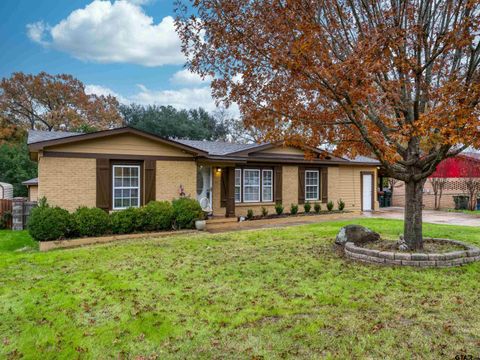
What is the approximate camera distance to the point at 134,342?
12.7ft

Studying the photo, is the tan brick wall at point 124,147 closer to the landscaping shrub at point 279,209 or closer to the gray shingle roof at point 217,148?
the gray shingle roof at point 217,148

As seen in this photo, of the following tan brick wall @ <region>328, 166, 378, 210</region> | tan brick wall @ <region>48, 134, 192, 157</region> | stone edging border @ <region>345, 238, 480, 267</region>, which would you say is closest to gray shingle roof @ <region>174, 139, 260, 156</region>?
tan brick wall @ <region>48, 134, 192, 157</region>

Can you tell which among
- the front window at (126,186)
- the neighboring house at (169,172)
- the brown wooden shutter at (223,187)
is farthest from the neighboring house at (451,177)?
the front window at (126,186)

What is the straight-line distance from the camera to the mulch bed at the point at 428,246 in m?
7.48

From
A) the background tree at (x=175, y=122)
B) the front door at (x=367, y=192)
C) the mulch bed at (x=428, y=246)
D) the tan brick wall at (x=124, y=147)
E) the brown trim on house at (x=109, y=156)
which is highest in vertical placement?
the background tree at (x=175, y=122)

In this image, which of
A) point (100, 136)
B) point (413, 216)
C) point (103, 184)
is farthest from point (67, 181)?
point (413, 216)

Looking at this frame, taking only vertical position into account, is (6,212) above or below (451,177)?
below

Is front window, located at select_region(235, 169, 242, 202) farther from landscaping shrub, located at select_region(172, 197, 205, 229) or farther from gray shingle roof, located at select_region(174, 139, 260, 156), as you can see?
landscaping shrub, located at select_region(172, 197, 205, 229)

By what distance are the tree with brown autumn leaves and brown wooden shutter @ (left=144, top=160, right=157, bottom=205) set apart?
21.7 m

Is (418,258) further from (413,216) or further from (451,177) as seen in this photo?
(451,177)

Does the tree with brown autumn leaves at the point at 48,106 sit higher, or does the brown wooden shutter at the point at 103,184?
the tree with brown autumn leaves at the point at 48,106

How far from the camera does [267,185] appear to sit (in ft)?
52.8

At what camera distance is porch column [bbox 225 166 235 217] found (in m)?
14.5

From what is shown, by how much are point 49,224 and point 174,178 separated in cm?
452
